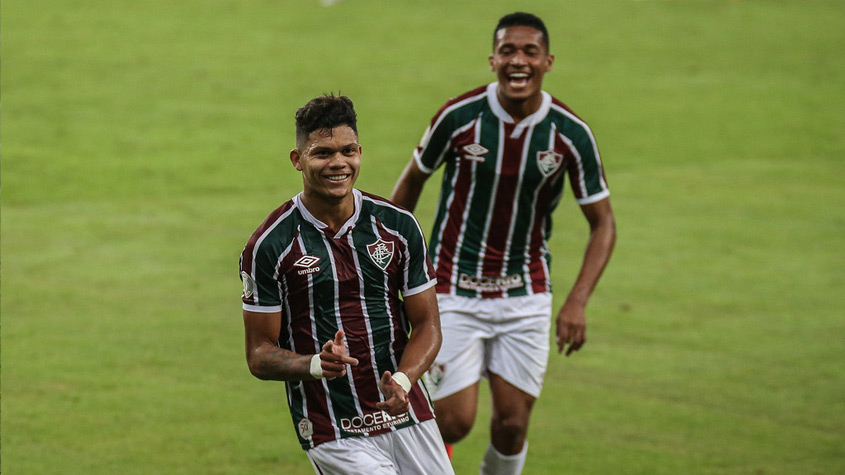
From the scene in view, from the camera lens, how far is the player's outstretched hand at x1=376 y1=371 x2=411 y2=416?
14.8 feet

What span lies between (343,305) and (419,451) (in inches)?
26.1

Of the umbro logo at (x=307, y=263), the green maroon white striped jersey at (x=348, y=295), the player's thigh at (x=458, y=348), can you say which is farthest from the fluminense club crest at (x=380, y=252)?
the player's thigh at (x=458, y=348)

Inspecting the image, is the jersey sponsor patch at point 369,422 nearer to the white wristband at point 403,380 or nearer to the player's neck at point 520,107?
the white wristband at point 403,380

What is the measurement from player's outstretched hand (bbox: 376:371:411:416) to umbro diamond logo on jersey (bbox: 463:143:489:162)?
87.9 inches

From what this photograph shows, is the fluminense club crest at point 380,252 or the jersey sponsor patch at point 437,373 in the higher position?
the fluminense club crest at point 380,252

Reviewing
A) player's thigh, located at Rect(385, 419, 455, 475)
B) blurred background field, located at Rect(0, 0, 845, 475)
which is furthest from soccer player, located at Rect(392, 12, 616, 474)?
player's thigh, located at Rect(385, 419, 455, 475)

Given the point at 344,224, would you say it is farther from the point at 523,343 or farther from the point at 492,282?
the point at 523,343

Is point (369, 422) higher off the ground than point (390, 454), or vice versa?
point (369, 422)

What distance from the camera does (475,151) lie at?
655cm

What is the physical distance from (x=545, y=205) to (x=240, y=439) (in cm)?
276

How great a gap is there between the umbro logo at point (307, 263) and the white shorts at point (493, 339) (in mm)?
1987

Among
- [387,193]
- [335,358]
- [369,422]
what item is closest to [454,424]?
[369,422]

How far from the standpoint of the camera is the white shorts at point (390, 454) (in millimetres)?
4883

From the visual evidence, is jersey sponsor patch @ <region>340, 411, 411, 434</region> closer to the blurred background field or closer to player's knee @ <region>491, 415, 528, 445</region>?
player's knee @ <region>491, 415, 528, 445</region>
